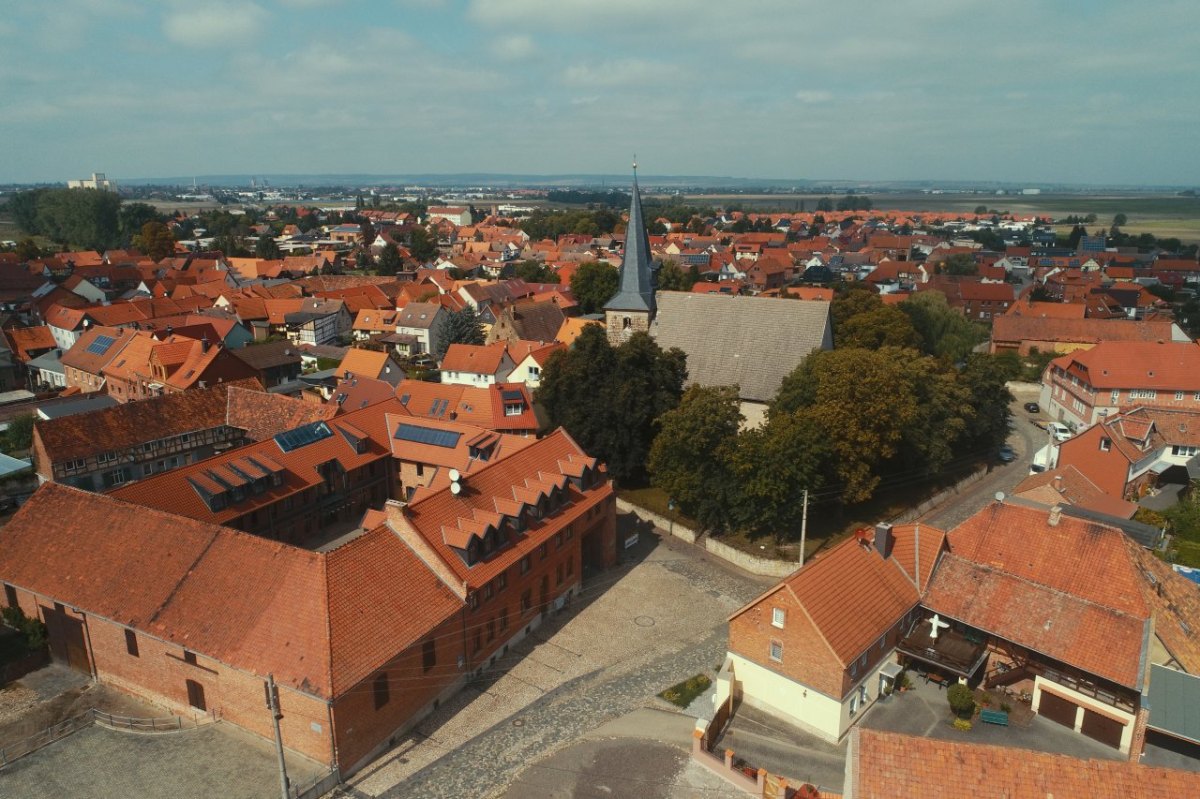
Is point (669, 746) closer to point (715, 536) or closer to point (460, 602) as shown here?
point (460, 602)

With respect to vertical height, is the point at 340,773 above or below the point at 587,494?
below

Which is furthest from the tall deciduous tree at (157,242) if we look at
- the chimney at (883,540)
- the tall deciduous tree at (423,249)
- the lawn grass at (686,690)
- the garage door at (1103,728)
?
the garage door at (1103,728)

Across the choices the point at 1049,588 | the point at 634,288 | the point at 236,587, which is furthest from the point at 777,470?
the point at 634,288

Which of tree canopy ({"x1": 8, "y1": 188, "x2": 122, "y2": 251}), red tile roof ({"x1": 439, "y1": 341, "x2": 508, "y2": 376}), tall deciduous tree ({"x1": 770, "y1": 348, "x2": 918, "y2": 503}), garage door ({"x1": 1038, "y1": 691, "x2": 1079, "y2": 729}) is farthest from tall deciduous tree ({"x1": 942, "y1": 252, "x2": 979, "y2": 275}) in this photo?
tree canopy ({"x1": 8, "y1": 188, "x2": 122, "y2": 251})

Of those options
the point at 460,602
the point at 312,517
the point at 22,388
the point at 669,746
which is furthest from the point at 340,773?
the point at 22,388

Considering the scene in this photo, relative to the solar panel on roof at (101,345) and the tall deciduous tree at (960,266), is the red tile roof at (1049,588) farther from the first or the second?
the tall deciduous tree at (960,266)

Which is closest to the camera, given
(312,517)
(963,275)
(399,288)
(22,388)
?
(312,517)

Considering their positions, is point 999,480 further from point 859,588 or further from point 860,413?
point 859,588
